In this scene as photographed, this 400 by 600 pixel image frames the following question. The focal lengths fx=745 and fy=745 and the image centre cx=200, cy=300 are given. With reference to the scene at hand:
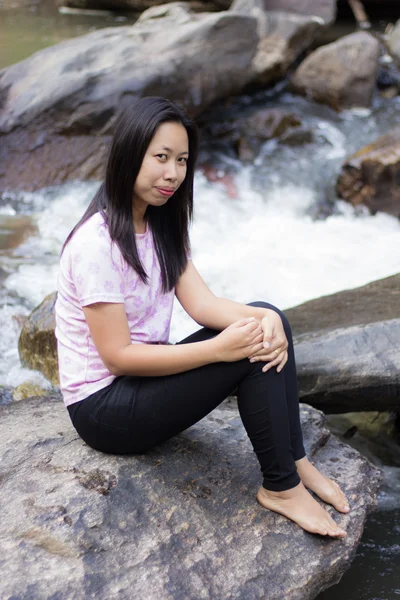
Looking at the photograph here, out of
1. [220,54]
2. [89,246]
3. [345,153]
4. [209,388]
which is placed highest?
[89,246]

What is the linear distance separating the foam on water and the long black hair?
179 centimetres

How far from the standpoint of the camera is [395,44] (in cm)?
809

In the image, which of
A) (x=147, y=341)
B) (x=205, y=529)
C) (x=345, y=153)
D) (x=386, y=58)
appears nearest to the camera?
(x=205, y=529)

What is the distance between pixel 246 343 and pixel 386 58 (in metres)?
6.75

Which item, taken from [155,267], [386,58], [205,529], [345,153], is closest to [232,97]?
[345,153]

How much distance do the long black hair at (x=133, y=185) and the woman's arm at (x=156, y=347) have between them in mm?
196

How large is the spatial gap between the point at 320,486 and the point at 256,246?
3153 millimetres

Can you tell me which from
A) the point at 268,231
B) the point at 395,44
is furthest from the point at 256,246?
the point at 395,44

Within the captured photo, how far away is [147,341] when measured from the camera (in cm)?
237

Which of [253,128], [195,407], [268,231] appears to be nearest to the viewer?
[195,407]

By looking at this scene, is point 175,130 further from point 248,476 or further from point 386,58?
point 386,58

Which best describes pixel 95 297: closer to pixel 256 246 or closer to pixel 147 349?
pixel 147 349

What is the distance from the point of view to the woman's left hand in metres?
2.19

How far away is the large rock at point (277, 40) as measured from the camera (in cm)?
712
